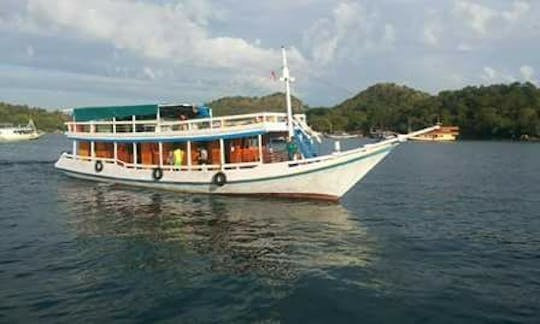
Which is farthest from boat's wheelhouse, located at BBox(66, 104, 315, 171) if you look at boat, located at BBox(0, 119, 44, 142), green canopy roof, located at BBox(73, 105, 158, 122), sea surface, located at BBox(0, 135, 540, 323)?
boat, located at BBox(0, 119, 44, 142)

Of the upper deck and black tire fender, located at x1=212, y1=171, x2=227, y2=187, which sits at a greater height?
the upper deck

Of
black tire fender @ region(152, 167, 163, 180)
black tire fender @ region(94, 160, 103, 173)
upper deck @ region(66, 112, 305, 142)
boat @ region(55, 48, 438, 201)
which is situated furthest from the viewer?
black tire fender @ region(94, 160, 103, 173)

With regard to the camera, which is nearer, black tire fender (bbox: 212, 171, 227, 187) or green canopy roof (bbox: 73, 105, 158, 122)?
black tire fender (bbox: 212, 171, 227, 187)

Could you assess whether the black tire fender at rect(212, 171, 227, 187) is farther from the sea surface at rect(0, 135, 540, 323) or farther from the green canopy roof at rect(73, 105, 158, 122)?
the green canopy roof at rect(73, 105, 158, 122)

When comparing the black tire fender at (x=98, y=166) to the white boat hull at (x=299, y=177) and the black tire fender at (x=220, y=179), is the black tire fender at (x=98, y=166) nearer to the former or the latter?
the white boat hull at (x=299, y=177)

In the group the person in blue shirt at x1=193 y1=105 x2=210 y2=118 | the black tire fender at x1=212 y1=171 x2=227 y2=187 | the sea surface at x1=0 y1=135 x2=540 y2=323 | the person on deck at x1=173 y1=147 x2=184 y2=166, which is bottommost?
the sea surface at x1=0 y1=135 x2=540 y2=323

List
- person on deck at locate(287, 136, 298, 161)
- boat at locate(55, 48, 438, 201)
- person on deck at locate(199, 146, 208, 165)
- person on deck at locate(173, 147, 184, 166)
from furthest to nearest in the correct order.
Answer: person on deck at locate(173, 147, 184, 166) → person on deck at locate(199, 146, 208, 165) → person on deck at locate(287, 136, 298, 161) → boat at locate(55, 48, 438, 201)

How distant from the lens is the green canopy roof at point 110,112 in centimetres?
3978

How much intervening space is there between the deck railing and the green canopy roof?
0.39 m

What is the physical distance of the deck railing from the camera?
113 ft

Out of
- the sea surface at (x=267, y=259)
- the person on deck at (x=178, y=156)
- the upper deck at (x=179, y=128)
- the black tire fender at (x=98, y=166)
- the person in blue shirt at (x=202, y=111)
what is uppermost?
the person in blue shirt at (x=202, y=111)

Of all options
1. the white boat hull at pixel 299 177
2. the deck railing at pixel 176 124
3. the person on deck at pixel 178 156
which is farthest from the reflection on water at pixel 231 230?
the deck railing at pixel 176 124

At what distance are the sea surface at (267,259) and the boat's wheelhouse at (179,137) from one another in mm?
2921

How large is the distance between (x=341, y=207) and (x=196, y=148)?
951cm
